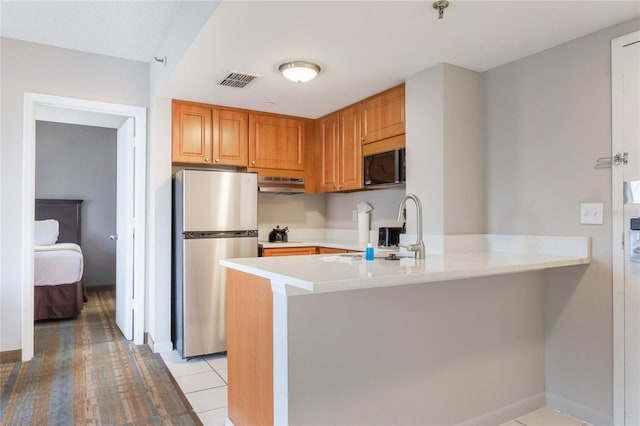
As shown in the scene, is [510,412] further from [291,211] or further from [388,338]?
[291,211]

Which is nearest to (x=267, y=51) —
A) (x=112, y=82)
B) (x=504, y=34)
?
(x=504, y=34)

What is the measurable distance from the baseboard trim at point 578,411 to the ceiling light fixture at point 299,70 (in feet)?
8.52

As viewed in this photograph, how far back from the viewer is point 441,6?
80.2 inches

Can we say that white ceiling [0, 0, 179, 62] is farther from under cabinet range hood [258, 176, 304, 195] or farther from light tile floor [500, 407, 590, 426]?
light tile floor [500, 407, 590, 426]

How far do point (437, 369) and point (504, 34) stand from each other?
6.30 ft

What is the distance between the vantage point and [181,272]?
3428 millimetres

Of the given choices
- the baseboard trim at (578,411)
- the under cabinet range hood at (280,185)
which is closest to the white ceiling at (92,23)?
the under cabinet range hood at (280,185)

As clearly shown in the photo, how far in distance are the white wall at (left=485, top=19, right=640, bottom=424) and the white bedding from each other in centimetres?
459

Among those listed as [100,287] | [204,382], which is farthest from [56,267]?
[204,382]

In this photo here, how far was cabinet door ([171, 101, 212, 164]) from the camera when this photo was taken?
12.0ft

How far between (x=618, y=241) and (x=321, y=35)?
2.00 m

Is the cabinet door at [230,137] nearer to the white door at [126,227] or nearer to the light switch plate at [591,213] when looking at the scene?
the white door at [126,227]

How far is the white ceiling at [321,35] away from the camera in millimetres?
2104

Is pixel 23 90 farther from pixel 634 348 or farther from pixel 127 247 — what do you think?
pixel 634 348
